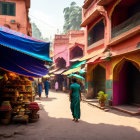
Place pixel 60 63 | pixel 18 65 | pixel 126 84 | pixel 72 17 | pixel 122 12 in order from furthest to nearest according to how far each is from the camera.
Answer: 1. pixel 72 17
2. pixel 60 63
3. pixel 126 84
4. pixel 122 12
5. pixel 18 65

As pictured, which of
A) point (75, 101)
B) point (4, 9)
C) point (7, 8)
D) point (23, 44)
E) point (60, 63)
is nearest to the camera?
point (23, 44)

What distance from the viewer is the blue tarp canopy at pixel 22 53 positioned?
181 inches

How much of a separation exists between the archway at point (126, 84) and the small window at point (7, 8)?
11003 mm

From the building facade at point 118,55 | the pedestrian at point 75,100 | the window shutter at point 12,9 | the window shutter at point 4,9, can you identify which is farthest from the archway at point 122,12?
the window shutter at point 4,9

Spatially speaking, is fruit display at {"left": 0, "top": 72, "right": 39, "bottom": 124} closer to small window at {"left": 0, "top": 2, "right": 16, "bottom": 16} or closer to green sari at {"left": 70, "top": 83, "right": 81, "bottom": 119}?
green sari at {"left": 70, "top": 83, "right": 81, "bottom": 119}

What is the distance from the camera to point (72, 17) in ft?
162

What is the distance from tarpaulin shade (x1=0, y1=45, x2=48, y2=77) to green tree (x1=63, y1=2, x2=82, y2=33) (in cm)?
4590

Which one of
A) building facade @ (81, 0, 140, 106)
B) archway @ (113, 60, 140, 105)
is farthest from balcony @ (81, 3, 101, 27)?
archway @ (113, 60, 140, 105)

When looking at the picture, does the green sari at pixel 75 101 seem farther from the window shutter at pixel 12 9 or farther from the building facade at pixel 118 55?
the window shutter at pixel 12 9

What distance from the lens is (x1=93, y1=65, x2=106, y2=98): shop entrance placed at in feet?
37.8

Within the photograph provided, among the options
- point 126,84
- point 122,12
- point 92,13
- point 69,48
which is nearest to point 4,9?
point 92,13

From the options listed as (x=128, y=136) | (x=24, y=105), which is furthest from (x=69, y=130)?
(x=24, y=105)

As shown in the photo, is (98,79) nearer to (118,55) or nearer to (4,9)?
(118,55)

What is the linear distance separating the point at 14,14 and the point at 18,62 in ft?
34.5
